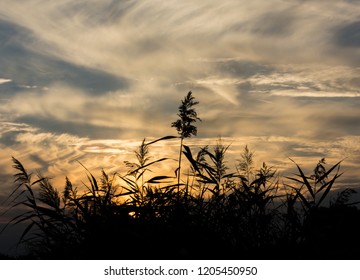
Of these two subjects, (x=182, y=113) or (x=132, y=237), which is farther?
(x=182, y=113)

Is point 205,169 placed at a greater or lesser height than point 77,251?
greater

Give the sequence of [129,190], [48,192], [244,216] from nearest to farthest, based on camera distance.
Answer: [244,216]
[129,190]
[48,192]

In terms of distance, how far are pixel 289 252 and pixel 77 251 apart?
213 cm

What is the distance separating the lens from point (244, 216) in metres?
5.35

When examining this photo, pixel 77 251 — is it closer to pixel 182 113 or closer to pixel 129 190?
pixel 129 190

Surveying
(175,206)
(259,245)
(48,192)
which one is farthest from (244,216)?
(48,192)

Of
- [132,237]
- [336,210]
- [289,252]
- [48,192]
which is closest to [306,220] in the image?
[289,252]

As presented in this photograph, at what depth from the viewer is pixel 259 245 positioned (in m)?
4.96

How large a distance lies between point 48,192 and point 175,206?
2.46 m
